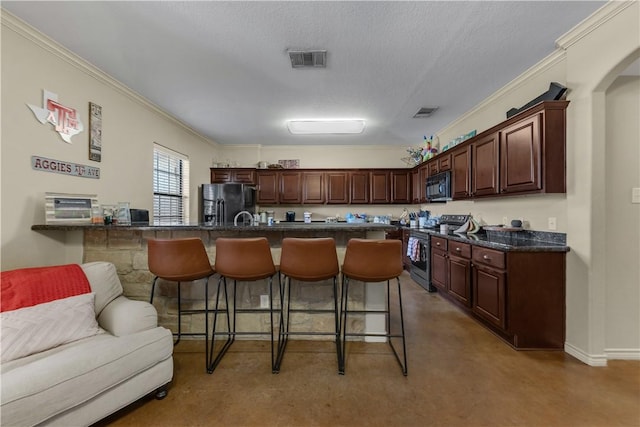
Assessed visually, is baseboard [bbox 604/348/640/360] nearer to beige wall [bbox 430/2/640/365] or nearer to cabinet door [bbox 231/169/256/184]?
beige wall [bbox 430/2/640/365]

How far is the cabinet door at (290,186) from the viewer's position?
17.9ft

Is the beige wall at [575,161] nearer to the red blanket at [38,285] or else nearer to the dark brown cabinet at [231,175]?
the red blanket at [38,285]

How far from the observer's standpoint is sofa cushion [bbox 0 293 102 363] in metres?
1.41

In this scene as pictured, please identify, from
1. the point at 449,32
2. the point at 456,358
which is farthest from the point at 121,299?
the point at 449,32

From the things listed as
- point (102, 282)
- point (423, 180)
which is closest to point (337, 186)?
point (423, 180)

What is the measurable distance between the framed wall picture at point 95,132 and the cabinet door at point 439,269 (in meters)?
4.24

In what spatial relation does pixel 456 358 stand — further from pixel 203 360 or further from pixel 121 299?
pixel 121 299

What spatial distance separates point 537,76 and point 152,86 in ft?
13.9

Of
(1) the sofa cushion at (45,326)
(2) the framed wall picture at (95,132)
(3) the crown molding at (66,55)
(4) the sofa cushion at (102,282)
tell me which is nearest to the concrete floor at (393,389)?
(1) the sofa cushion at (45,326)

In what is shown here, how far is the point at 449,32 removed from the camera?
2.07m

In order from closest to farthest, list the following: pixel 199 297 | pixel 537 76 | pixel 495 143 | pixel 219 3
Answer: pixel 219 3
pixel 199 297
pixel 537 76
pixel 495 143

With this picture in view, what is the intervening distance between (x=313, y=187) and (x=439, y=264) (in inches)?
117

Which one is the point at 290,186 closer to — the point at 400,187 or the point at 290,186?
the point at 290,186

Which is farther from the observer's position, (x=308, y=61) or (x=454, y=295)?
(x=454, y=295)
